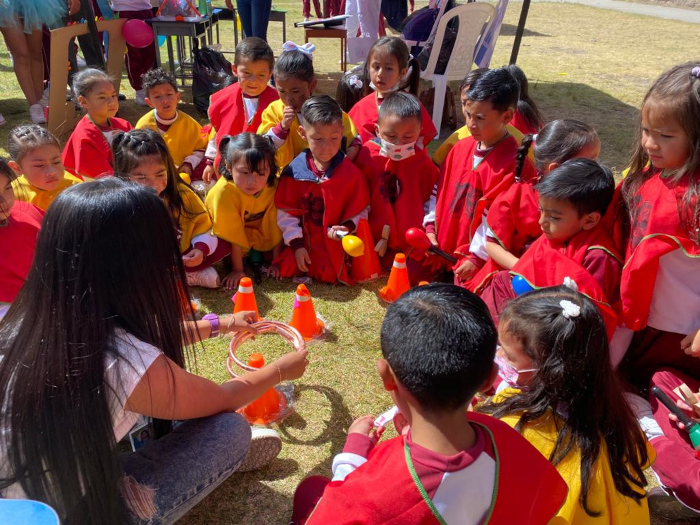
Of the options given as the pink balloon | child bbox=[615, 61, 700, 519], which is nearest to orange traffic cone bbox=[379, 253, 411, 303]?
child bbox=[615, 61, 700, 519]

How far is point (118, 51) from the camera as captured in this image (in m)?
6.55

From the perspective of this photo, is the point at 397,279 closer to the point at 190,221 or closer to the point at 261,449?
the point at 190,221

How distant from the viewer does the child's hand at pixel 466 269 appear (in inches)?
129

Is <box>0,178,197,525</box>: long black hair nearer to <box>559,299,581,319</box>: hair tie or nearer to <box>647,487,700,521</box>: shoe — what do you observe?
<box>559,299,581,319</box>: hair tie

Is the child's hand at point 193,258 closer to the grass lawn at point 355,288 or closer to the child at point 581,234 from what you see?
the grass lawn at point 355,288

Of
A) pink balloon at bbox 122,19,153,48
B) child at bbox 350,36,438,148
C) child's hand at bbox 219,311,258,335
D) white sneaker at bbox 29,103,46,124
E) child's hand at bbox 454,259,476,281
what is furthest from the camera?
pink balloon at bbox 122,19,153,48

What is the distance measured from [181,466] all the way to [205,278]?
176cm

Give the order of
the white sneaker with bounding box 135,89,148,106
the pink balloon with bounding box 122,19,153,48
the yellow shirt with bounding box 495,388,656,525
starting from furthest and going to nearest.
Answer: the white sneaker with bounding box 135,89,148,106, the pink balloon with bounding box 122,19,153,48, the yellow shirt with bounding box 495,388,656,525

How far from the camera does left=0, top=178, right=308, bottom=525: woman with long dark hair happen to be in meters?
1.52

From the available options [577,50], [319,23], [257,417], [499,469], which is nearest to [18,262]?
[257,417]

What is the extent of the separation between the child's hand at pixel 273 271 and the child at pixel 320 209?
0.03m

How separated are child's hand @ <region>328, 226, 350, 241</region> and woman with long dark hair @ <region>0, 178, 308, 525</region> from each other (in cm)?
182

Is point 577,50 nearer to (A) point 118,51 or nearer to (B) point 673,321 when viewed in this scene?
(A) point 118,51

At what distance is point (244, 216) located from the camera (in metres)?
3.63
